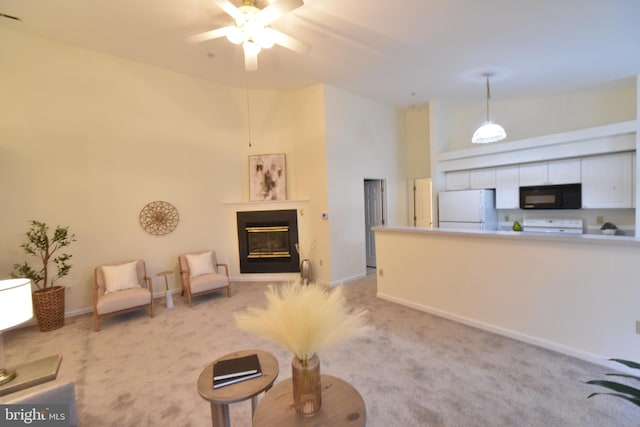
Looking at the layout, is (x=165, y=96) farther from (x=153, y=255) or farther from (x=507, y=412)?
(x=507, y=412)

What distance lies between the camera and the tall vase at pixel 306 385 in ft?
4.39

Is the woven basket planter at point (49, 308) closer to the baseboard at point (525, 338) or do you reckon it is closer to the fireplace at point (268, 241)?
the fireplace at point (268, 241)

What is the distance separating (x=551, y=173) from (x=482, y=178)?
1004 mm

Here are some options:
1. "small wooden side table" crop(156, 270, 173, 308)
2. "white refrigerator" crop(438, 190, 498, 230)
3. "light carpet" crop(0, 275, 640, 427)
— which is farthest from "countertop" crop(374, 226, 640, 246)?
"small wooden side table" crop(156, 270, 173, 308)

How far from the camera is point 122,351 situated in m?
3.04

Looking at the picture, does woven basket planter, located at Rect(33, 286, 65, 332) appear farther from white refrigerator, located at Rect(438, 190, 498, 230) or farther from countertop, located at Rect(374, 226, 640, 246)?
white refrigerator, located at Rect(438, 190, 498, 230)

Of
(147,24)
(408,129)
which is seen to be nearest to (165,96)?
(147,24)

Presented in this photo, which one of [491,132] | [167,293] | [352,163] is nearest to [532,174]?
[491,132]

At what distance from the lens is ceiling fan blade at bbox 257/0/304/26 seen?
233cm

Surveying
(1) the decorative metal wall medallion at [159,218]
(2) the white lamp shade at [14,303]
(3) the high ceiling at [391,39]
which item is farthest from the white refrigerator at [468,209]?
(2) the white lamp shade at [14,303]

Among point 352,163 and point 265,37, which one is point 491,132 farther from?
point 265,37

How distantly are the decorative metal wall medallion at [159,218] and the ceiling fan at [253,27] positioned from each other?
2.83m

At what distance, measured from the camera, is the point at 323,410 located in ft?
4.49

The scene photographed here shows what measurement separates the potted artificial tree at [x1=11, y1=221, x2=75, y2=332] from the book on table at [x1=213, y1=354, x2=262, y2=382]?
10.8 ft
